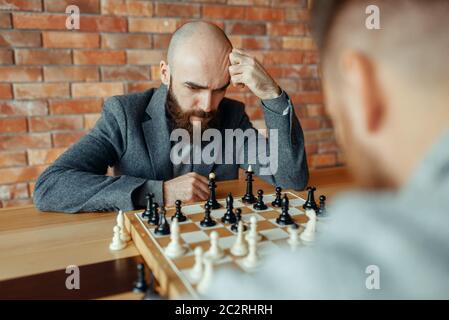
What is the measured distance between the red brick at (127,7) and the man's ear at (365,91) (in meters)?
2.24

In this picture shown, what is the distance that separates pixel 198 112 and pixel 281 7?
1.48m

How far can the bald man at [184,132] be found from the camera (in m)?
1.56

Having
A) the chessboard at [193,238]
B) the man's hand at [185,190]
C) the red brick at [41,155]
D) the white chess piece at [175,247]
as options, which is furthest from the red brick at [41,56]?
the white chess piece at [175,247]

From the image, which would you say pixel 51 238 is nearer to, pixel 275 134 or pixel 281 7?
pixel 275 134

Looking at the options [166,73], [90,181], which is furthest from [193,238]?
[166,73]

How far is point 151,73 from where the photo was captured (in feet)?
8.45

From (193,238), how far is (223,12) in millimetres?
1998

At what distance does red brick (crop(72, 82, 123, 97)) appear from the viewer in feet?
7.97

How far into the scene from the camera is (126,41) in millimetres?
2479

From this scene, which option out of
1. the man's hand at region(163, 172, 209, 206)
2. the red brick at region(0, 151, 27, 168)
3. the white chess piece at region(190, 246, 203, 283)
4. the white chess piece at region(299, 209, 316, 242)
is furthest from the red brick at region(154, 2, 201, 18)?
the white chess piece at region(190, 246, 203, 283)

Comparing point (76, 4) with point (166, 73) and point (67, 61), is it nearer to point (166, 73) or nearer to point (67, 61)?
point (67, 61)

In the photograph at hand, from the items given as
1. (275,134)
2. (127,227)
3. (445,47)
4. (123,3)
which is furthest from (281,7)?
(445,47)

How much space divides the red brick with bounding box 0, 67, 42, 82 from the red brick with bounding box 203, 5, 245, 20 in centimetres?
113

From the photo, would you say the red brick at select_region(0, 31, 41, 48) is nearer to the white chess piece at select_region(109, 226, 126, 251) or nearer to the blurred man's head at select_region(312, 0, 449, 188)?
the white chess piece at select_region(109, 226, 126, 251)
